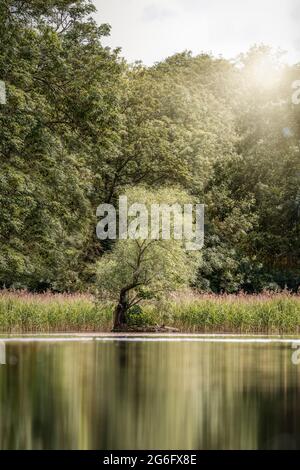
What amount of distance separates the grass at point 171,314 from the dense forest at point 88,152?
1570 mm

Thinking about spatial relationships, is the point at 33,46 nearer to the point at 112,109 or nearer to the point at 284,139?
the point at 112,109

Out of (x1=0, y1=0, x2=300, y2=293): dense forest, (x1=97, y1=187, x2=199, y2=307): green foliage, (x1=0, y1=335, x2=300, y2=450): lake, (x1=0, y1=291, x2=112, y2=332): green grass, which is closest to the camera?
(x1=0, y1=335, x2=300, y2=450): lake

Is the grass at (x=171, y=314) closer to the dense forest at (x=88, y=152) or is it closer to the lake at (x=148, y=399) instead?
the dense forest at (x=88, y=152)

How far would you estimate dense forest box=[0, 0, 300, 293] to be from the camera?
31.4 m

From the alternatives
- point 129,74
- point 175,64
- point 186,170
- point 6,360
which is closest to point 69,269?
point 186,170

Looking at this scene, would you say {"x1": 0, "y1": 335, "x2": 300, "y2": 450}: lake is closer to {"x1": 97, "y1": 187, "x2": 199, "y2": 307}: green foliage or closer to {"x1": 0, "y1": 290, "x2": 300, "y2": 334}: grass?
{"x1": 97, "y1": 187, "x2": 199, "y2": 307}: green foliage

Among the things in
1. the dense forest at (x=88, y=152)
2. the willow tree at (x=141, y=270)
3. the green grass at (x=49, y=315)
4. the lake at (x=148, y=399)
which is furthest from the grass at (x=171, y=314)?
the lake at (x=148, y=399)

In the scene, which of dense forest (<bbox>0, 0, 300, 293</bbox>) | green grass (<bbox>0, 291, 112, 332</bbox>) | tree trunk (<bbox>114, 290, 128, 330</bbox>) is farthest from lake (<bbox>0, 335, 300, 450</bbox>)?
dense forest (<bbox>0, 0, 300, 293</bbox>)

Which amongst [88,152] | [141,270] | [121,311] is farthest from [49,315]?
[88,152]

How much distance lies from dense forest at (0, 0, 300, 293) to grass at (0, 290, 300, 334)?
5.15 feet

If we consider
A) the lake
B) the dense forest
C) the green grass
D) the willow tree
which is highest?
the dense forest

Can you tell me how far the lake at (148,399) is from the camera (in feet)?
29.5

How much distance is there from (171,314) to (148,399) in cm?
1860

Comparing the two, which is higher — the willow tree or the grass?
the willow tree
